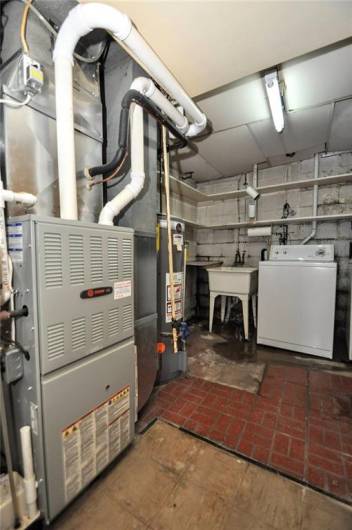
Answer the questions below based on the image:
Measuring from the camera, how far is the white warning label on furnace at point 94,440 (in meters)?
1.00

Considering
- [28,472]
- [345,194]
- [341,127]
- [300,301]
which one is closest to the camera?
[28,472]

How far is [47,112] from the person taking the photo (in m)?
1.24

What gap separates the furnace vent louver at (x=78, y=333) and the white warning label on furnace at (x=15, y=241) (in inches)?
13.9

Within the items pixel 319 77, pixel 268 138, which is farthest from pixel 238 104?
pixel 268 138

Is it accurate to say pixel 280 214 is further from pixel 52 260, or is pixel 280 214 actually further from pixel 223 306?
pixel 52 260

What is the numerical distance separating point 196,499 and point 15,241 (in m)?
1.49

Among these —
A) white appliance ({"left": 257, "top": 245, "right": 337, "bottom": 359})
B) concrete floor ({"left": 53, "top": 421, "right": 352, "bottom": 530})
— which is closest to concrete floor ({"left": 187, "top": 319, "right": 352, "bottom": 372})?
white appliance ({"left": 257, "top": 245, "right": 337, "bottom": 359})

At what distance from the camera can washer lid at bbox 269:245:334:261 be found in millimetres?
2799

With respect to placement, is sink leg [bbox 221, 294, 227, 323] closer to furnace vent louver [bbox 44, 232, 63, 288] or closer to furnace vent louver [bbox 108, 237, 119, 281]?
furnace vent louver [bbox 108, 237, 119, 281]

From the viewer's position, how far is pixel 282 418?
1.65 m

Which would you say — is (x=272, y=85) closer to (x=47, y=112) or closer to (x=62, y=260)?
(x=47, y=112)

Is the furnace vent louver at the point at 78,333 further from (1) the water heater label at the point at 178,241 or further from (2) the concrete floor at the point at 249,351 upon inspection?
(2) the concrete floor at the point at 249,351

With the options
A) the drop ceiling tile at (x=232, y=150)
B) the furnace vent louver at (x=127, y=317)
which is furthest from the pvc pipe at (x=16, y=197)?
the drop ceiling tile at (x=232, y=150)

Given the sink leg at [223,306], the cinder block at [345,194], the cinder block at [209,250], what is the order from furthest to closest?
1. the cinder block at [209,250]
2. the sink leg at [223,306]
3. the cinder block at [345,194]
